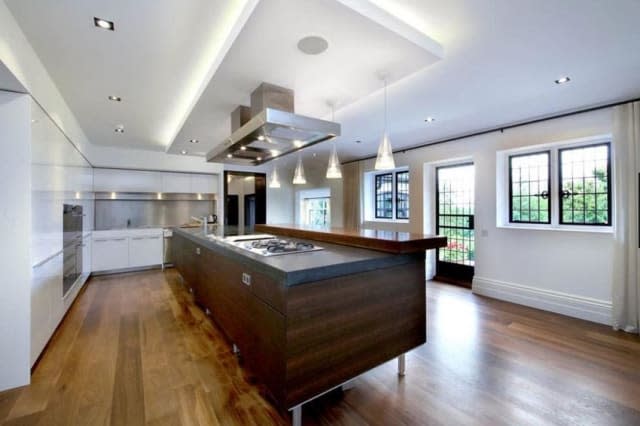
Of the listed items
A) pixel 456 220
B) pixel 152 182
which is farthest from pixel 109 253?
pixel 456 220

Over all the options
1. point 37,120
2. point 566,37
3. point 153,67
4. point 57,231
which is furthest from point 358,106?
point 57,231

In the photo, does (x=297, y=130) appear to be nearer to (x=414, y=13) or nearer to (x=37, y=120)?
(x=414, y=13)

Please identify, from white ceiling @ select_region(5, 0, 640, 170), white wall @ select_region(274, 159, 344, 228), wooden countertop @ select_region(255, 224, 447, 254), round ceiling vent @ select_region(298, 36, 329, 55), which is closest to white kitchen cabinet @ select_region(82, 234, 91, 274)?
white ceiling @ select_region(5, 0, 640, 170)

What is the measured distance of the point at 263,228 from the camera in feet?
12.8

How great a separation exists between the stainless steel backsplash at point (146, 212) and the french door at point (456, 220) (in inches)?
208

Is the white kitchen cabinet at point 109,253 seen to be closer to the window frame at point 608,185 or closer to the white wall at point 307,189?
the white wall at point 307,189

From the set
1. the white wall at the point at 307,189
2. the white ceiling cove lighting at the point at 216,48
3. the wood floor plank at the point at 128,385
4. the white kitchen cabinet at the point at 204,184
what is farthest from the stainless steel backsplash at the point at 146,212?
the wood floor plank at the point at 128,385

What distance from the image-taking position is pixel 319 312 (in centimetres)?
157

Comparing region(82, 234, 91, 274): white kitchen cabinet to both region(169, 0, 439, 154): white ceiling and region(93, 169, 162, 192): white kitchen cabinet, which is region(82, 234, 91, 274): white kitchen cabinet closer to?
region(93, 169, 162, 192): white kitchen cabinet

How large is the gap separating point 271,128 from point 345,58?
789mm

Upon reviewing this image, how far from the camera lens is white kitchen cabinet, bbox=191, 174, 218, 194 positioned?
253 inches

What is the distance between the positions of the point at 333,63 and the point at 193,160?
5035 mm

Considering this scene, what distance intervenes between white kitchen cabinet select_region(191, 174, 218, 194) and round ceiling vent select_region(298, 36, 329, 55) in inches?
206

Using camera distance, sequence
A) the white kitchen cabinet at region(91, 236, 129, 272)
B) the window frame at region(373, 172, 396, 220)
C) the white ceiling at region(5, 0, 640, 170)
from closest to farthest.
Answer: the white ceiling at region(5, 0, 640, 170)
the white kitchen cabinet at region(91, 236, 129, 272)
the window frame at region(373, 172, 396, 220)
